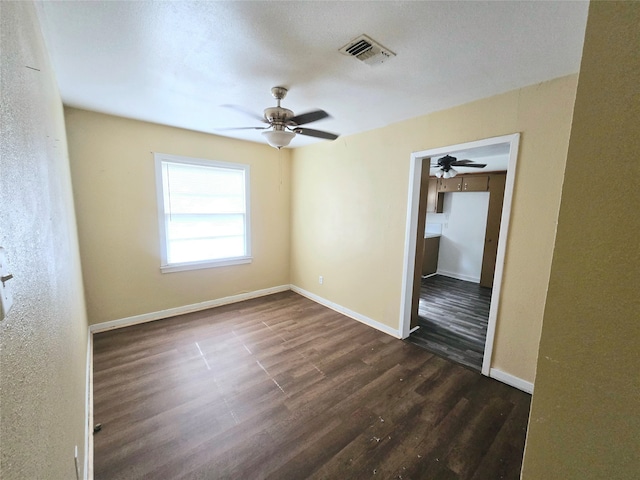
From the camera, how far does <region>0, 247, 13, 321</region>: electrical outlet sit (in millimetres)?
508

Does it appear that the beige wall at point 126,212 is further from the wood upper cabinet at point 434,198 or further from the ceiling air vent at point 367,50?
the wood upper cabinet at point 434,198

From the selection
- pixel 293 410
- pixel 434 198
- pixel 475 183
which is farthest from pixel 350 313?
pixel 475 183

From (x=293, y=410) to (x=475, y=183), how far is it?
5303mm

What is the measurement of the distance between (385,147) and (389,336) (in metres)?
2.31

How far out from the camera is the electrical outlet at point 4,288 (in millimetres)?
508

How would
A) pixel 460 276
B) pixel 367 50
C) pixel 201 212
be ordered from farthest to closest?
pixel 460 276 < pixel 201 212 < pixel 367 50

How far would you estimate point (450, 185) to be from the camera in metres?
5.62

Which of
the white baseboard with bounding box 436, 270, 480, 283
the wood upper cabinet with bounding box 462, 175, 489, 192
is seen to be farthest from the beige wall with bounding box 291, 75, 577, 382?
the white baseboard with bounding box 436, 270, 480, 283

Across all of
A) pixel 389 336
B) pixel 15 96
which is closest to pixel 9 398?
pixel 15 96

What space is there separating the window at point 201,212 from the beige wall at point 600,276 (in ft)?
12.6

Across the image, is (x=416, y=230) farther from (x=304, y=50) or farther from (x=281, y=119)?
(x=304, y=50)

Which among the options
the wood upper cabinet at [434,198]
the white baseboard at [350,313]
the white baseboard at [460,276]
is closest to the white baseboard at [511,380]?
the white baseboard at [350,313]

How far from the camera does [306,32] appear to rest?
4.85 feet

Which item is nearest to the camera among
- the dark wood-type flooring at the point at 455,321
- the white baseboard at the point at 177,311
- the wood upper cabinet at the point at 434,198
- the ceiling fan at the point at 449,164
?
the dark wood-type flooring at the point at 455,321
